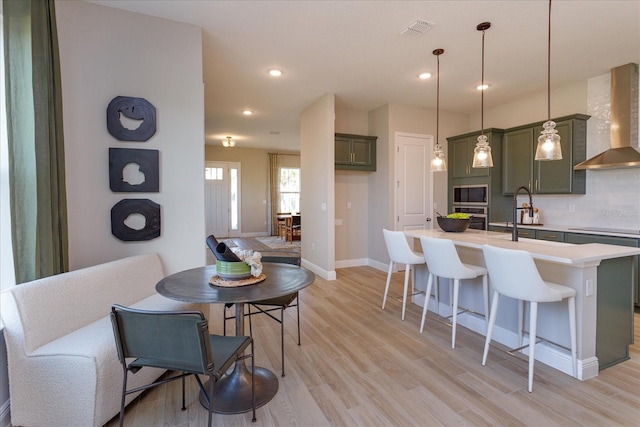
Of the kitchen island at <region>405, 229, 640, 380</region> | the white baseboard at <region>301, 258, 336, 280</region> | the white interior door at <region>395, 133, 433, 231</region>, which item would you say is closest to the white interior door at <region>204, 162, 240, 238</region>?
the white baseboard at <region>301, 258, 336, 280</region>

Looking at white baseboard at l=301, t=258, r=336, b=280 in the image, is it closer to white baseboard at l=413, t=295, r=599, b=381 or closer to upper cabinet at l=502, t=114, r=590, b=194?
white baseboard at l=413, t=295, r=599, b=381

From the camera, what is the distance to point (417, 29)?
10.1ft

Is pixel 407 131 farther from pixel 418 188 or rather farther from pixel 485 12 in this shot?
pixel 485 12

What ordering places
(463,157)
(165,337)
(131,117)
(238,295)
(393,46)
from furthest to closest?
1. (463,157)
2. (393,46)
3. (131,117)
4. (238,295)
5. (165,337)

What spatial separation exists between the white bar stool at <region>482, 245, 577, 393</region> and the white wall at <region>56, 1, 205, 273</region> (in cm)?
257

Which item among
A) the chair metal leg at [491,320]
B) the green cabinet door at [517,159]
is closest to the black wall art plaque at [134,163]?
the chair metal leg at [491,320]

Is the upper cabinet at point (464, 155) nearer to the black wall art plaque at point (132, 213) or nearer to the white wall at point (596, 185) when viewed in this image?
the white wall at point (596, 185)

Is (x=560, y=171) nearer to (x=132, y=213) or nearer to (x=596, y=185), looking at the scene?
(x=596, y=185)

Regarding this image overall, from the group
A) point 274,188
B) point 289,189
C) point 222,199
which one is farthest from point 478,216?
point 222,199

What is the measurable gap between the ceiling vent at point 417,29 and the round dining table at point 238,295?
254 cm

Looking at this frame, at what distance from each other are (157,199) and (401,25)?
2836mm

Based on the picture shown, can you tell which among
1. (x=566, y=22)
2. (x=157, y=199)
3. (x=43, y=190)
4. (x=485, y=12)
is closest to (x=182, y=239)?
(x=157, y=199)

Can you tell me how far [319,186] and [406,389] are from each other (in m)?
3.57

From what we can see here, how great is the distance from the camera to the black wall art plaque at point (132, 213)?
275cm
